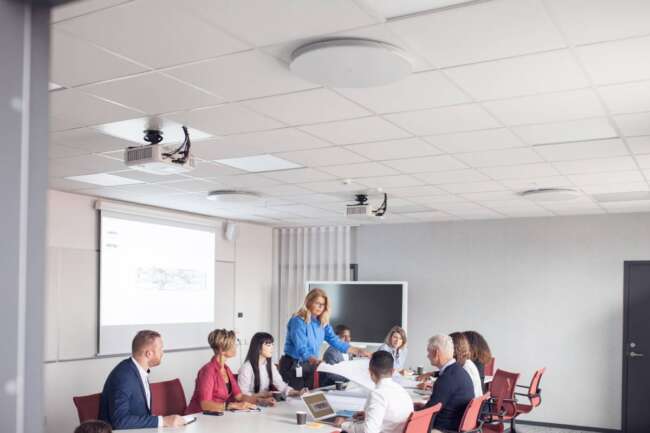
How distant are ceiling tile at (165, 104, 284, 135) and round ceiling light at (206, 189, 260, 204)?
8.80 ft

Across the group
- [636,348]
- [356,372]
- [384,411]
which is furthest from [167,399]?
[636,348]

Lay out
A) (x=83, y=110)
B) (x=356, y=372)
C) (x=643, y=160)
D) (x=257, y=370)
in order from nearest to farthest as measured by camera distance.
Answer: (x=83, y=110) < (x=356, y=372) < (x=643, y=160) < (x=257, y=370)

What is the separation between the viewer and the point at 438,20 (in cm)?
278

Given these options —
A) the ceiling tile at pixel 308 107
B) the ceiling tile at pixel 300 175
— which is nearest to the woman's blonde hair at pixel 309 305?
the ceiling tile at pixel 300 175

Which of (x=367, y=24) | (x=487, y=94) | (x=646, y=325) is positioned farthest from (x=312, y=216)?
(x=367, y=24)

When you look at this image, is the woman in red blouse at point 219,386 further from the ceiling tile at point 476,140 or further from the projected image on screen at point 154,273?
the projected image on screen at point 154,273

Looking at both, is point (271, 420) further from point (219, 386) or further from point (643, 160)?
point (643, 160)

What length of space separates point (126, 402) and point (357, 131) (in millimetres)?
2446

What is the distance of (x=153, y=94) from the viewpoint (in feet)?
12.8

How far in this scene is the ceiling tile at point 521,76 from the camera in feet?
10.7

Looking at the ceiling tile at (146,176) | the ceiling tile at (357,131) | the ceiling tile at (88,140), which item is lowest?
the ceiling tile at (146,176)

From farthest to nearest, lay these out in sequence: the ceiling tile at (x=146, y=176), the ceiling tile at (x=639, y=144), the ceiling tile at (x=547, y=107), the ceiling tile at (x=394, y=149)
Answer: the ceiling tile at (x=146, y=176) < the ceiling tile at (x=394, y=149) < the ceiling tile at (x=639, y=144) < the ceiling tile at (x=547, y=107)

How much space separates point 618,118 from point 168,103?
9.60ft

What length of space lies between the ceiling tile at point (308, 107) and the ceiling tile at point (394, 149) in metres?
0.80
